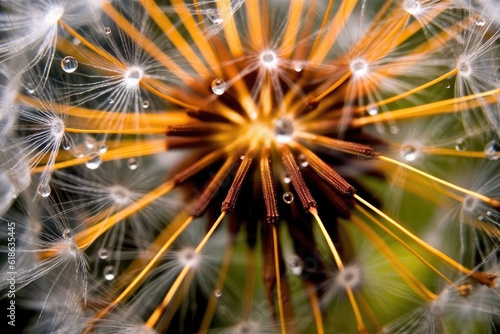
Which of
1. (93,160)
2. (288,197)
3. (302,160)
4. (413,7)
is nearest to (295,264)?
(288,197)

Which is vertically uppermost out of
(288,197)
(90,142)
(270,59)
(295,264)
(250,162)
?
(270,59)

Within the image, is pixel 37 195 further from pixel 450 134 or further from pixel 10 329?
pixel 450 134

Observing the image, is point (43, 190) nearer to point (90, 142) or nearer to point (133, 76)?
point (90, 142)

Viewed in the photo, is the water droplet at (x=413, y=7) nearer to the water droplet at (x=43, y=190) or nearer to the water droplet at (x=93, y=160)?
the water droplet at (x=93, y=160)

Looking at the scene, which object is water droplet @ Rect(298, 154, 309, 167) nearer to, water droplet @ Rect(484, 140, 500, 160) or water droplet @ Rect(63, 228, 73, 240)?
water droplet @ Rect(484, 140, 500, 160)

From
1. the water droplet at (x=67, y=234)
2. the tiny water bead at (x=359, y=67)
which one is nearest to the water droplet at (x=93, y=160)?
the water droplet at (x=67, y=234)

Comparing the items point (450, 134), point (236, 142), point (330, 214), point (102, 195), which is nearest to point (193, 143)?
point (236, 142)
